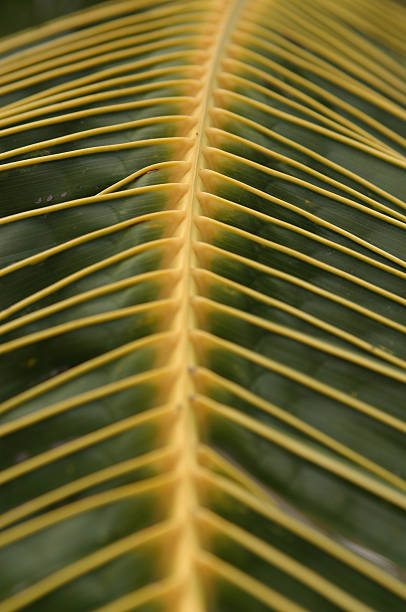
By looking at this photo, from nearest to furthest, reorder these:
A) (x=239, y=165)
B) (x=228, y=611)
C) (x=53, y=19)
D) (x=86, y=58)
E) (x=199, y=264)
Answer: (x=228, y=611) < (x=199, y=264) < (x=239, y=165) < (x=86, y=58) < (x=53, y=19)

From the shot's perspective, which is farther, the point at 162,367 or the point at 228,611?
the point at 162,367

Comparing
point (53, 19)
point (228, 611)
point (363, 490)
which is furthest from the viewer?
point (53, 19)

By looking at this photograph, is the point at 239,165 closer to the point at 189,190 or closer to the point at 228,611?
the point at 189,190

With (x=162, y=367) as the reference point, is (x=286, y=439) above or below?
below

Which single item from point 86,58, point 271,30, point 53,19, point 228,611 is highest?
point 53,19

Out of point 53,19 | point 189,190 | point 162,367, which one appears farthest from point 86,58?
point 162,367
